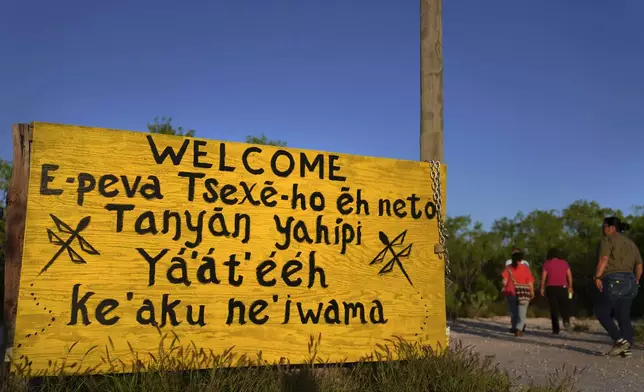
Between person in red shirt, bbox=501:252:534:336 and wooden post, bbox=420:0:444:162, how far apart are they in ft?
21.9

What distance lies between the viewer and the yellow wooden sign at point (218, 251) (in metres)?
4.22

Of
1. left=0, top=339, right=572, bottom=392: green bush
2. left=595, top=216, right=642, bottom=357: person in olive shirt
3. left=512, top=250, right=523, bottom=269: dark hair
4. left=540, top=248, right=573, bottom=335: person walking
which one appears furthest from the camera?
left=540, top=248, right=573, bottom=335: person walking

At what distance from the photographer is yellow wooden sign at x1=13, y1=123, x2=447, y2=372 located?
422 cm

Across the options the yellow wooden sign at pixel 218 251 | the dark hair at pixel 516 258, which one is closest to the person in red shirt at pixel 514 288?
the dark hair at pixel 516 258

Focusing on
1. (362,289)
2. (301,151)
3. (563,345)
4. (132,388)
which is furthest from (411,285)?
(563,345)

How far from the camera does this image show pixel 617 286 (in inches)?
340

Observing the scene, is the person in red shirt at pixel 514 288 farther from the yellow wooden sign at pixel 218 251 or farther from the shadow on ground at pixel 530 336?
the yellow wooden sign at pixel 218 251

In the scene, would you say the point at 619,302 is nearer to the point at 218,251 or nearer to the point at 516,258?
the point at 516,258

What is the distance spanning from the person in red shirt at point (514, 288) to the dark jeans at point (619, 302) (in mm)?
3141

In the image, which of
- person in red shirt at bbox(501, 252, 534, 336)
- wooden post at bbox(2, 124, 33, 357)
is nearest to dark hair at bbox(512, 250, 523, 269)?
person in red shirt at bbox(501, 252, 534, 336)

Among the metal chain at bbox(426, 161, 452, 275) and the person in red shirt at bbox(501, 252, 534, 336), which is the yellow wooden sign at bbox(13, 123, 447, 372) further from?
the person in red shirt at bbox(501, 252, 534, 336)

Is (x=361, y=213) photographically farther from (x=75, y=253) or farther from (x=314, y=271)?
(x=75, y=253)

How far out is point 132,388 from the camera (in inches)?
158

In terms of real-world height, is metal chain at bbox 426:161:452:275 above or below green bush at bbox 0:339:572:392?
above
